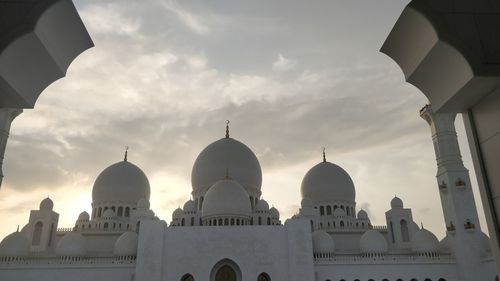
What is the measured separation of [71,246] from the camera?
92.1 ft

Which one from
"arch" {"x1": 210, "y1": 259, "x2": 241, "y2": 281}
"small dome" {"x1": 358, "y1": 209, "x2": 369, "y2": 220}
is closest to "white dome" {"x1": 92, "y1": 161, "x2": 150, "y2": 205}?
"arch" {"x1": 210, "y1": 259, "x2": 241, "y2": 281}

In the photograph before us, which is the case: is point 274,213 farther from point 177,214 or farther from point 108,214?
point 108,214

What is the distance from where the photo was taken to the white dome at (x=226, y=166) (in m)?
35.5

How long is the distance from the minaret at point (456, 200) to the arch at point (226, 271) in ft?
50.7

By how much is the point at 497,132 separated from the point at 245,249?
76.9 feet

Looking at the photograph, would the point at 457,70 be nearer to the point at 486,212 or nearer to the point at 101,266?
the point at 486,212

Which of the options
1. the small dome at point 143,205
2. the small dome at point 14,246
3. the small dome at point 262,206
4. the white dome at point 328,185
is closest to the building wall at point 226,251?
the small dome at point 262,206

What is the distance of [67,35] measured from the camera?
10.9 ft

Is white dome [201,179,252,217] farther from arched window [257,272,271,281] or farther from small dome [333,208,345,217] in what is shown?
small dome [333,208,345,217]

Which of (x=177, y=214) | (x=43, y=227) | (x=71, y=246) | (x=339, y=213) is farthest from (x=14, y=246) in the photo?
(x=339, y=213)

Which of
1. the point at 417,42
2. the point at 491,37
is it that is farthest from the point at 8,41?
the point at 491,37

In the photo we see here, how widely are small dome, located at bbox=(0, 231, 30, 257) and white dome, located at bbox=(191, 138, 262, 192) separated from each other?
14996mm

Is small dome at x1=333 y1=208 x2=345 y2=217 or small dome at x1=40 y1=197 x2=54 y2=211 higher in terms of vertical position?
small dome at x1=40 y1=197 x2=54 y2=211

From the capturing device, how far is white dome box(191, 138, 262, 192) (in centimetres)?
3547
